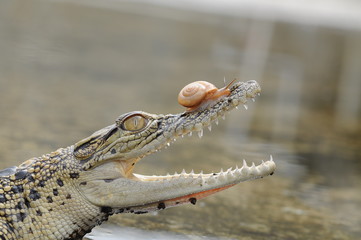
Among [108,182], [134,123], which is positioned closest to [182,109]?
[134,123]

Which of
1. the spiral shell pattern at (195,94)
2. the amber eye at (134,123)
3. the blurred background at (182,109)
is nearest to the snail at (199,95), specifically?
the spiral shell pattern at (195,94)

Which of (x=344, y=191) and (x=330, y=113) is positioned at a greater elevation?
(x=330, y=113)

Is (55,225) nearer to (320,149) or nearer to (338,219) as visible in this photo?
(338,219)

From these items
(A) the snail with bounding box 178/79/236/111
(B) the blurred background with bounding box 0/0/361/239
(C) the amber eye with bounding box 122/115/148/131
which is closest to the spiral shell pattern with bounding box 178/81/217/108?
(A) the snail with bounding box 178/79/236/111

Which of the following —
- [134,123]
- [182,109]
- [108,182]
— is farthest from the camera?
[182,109]

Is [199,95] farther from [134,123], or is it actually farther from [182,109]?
[182,109]

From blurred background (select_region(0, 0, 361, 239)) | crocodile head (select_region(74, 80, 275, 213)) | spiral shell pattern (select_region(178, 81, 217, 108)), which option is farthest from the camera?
blurred background (select_region(0, 0, 361, 239))

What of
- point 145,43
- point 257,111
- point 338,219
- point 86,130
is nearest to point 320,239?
point 338,219

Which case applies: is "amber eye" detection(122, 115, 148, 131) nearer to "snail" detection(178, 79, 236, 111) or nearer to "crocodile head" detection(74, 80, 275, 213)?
"crocodile head" detection(74, 80, 275, 213)
